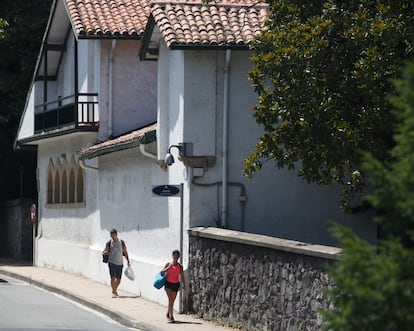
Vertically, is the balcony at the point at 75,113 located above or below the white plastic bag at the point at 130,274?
above

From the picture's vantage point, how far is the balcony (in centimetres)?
2903

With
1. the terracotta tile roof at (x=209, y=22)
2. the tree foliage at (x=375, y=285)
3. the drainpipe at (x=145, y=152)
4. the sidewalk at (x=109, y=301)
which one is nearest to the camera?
the tree foliage at (x=375, y=285)

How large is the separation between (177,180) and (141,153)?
3158mm

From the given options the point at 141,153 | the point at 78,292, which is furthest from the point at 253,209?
the point at 78,292

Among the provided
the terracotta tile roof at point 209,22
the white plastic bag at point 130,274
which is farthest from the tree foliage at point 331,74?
the white plastic bag at point 130,274

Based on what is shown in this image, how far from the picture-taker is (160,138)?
71.7ft

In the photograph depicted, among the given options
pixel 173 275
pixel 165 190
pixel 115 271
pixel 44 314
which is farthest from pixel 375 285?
pixel 115 271

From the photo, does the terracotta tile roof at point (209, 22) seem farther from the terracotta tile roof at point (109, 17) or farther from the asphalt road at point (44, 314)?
the terracotta tile roof at point (109, 17)

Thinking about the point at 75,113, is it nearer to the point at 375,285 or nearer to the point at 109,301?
the point at 109,301

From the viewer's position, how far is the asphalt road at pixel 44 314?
18484mm

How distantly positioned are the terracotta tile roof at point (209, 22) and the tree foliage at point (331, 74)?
3572 mm

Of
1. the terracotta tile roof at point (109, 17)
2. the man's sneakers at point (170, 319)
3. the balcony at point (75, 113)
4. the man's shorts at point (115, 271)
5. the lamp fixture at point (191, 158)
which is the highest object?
the terracotta tile roof at point (109, 17)

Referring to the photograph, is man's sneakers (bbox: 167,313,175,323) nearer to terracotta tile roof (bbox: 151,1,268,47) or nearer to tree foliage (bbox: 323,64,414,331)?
terracotta tile roof (bbox: 151,1,268,47)

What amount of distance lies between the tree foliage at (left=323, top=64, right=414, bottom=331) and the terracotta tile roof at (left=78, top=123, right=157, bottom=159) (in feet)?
52.0
